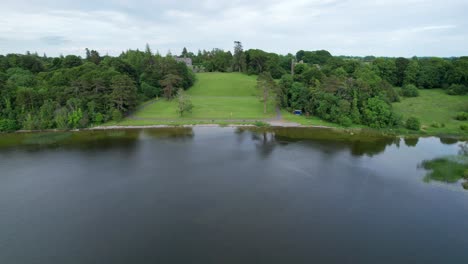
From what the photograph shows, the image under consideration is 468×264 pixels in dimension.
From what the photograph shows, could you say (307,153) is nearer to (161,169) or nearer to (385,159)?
(385,159)

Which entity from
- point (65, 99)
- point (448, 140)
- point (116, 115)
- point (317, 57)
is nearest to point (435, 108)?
point (448, 140)

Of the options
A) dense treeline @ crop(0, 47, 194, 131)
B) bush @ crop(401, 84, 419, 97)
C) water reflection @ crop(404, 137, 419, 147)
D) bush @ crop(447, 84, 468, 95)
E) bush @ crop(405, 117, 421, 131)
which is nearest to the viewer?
water reflection @ crop(404, 137, 419, 147)

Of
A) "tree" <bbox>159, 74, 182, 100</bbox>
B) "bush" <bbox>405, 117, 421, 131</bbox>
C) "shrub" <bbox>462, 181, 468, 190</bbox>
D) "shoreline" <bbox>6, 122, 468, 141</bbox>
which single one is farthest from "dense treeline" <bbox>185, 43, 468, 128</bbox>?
"tree" <bbox>159, 74, 182, 100</bbox>

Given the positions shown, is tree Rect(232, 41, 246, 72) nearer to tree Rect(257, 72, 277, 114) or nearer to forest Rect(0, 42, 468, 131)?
forest Rect(0, 42, 468, 131)

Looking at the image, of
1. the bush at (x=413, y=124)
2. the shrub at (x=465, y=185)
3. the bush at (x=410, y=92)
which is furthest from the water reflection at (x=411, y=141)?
the bush at (x=410, y=92)

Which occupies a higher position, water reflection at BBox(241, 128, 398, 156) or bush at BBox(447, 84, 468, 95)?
bush at BBox(447, 84, 468, 95)

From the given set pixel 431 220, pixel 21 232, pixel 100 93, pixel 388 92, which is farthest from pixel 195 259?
pixel 388 92

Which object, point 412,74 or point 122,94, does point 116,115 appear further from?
point 412,74
